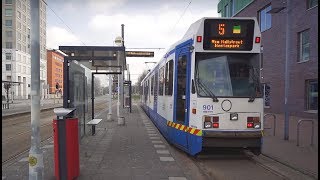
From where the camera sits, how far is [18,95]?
87.6 meters

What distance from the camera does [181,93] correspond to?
34.4 ft

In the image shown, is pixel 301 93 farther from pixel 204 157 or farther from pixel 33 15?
pixel 33 15

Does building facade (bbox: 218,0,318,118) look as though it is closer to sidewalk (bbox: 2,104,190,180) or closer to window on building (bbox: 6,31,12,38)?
sidewalk (bbox: 2,104,190,180)

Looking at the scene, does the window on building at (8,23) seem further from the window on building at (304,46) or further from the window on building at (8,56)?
the window on building at (304,46)

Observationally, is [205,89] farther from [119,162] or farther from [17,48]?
[17,48]

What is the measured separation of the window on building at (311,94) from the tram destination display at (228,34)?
16.2m

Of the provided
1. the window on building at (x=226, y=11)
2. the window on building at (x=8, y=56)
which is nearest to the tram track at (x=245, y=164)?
the window on building at (x=226, y=11)

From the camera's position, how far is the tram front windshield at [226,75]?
958cm

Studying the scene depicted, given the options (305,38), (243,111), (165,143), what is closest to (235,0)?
(305,38)

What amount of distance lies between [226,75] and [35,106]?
4779mm

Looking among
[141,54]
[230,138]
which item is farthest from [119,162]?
[141,54]

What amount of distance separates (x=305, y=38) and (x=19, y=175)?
71.9 feet

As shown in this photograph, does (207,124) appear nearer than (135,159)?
Yes

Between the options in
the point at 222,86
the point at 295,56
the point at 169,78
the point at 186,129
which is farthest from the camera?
the point at 295,56
